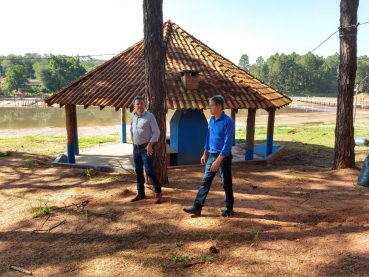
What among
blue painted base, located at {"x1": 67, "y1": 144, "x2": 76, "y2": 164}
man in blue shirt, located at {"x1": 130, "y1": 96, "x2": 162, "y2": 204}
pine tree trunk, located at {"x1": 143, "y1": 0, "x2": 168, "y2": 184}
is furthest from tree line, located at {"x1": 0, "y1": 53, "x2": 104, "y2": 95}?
man in blue shirt, located at {"x1": 130, "y1": 96, "x2": 162, "y2": 204}

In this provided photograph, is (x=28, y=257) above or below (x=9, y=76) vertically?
below

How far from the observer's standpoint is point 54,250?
3.77 meters

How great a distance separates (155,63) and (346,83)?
480 cm

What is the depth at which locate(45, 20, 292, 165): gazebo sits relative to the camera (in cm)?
859

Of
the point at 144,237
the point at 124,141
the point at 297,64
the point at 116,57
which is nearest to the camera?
the point at 144,237

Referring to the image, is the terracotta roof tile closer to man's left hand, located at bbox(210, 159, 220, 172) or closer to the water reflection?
man's left hand, located at bbox(210, 159, 220, 172)

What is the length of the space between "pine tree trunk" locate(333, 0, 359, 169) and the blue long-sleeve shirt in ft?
15.3

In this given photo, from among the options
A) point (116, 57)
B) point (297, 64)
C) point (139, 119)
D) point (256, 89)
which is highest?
point (297, 64)

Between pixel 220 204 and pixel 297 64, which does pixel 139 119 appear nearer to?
pixel 220 204

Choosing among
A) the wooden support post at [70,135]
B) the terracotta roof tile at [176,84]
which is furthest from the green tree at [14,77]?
the wooden support post at [70,135]

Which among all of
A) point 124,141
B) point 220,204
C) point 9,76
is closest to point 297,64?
point 9,76

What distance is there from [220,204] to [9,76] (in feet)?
270

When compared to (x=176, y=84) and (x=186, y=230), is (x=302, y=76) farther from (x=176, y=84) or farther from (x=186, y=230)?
(x=186, y=230)

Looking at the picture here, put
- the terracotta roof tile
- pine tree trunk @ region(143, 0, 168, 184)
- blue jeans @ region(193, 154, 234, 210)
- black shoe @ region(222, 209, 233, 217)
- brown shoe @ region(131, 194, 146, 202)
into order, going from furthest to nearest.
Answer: the terracotta roof tile, pine tree trunk @ region(143, 0, 168, 184), brown shoe @ region(131, 194, 146, 202), black shoe @ region(222, 209, 233, 217), blue jeans @ region(193, 154, 234, 210)
